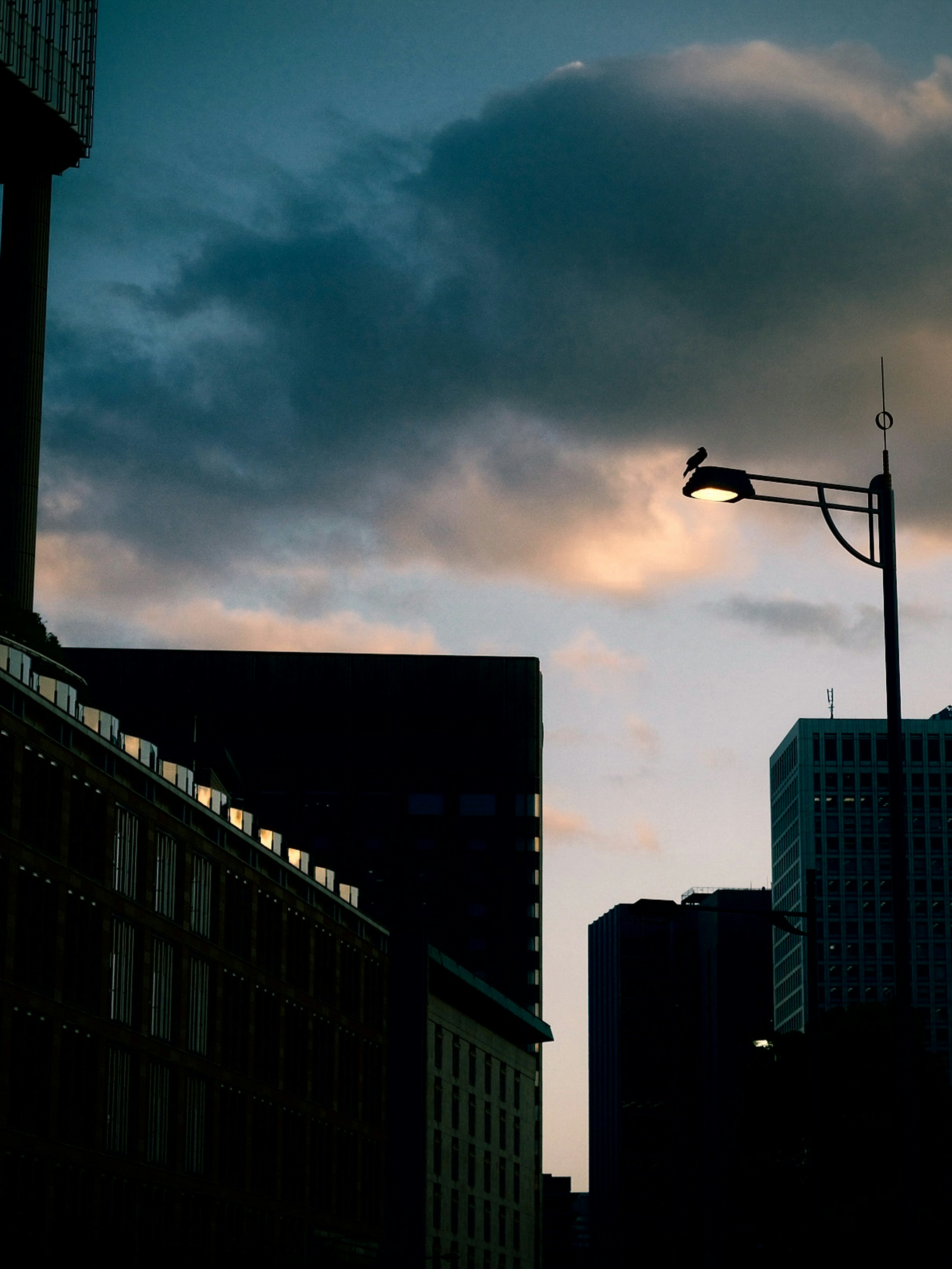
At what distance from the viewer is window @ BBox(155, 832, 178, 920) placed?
67.8 metres

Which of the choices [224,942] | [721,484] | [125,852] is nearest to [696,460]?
[721,484]

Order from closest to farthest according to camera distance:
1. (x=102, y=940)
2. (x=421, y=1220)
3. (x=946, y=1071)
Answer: (x=102, y=940), (x=946, y=1071), (x=421, y=1220)

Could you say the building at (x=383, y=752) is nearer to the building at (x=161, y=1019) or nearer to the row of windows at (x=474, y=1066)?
the row of windows at (x=474, y=1066)

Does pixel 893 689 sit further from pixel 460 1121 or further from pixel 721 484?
pixel 460 1121

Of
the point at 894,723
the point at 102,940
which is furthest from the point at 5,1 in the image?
the point at 894,723

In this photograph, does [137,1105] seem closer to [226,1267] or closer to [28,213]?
[226,1267]

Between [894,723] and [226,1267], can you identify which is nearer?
[894,723]

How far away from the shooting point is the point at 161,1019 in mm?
68438

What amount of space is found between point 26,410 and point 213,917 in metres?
48.7

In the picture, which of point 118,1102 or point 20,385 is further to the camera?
point 20,385

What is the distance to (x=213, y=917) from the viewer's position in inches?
2926

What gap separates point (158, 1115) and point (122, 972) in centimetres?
696

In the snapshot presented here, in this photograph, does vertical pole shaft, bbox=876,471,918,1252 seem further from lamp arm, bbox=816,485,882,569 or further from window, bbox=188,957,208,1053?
window, bbox=188,957,208,1053

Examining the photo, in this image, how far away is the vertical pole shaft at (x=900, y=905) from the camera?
19.6m
